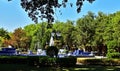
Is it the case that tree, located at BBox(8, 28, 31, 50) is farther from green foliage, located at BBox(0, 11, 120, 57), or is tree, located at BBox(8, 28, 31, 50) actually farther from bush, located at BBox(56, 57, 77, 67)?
bush, located at BBox(56, 57, 77, 67)

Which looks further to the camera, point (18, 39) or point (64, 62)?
point (18, 39)

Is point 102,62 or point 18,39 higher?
point 18,39

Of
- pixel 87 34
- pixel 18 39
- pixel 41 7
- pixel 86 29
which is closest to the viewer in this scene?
pixel 41 7

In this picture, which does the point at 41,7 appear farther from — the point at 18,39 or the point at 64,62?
the point at 18,39

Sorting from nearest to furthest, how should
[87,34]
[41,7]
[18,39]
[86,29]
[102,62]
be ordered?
1. [41,7]
2. [102,62]
3. [87,34]
4. [86,29]
5. [18,39]

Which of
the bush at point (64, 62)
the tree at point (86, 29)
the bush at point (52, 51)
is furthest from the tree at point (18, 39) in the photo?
the bush at point (64, 62)

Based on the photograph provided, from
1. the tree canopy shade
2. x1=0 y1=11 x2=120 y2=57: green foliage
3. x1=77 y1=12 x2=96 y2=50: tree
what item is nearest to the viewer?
the tree canopy shade

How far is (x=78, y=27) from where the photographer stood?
70.8 metres

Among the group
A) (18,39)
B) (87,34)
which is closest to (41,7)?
(87,34)

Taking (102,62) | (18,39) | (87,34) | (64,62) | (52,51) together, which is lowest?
(102,62)

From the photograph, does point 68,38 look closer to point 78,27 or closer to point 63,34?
point 63,34

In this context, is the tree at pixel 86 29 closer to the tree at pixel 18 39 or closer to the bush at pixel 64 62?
the tree at pixel 18 39

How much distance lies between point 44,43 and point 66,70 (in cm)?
6625

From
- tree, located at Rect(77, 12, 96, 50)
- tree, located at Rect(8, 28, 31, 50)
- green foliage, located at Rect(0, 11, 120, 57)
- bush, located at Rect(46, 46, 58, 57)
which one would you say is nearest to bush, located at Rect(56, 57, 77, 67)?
bush, located at Rect(46, 46, 58, 57)
